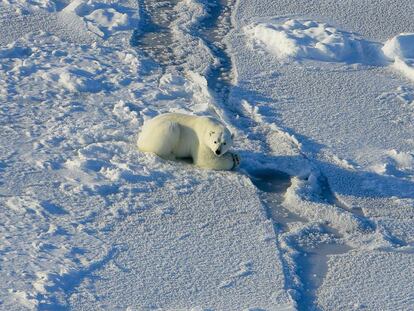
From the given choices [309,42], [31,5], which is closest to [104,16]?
[31,5]

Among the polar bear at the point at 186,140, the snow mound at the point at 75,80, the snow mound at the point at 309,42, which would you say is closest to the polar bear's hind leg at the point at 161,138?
the polar bear at the point at 186,140

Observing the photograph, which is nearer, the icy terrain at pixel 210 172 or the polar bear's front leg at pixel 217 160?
the icy terrain at pixel 210 172

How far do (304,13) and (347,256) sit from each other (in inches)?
151

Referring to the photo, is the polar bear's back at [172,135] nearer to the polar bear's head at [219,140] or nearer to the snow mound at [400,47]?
the polar bear's head at [219,140]

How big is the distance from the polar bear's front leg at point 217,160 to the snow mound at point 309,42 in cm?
200

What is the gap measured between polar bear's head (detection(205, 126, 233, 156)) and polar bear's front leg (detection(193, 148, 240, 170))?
13 centimetres

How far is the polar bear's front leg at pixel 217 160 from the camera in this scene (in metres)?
6.56

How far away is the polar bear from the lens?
21.4ft

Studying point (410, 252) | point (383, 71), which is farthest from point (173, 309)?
point (383, 71)

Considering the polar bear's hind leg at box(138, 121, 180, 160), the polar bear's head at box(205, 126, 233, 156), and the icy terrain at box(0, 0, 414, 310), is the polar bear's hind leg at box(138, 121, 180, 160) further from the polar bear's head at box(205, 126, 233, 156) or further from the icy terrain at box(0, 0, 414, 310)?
the polar bear's head at box(205, 126, 233, 156)

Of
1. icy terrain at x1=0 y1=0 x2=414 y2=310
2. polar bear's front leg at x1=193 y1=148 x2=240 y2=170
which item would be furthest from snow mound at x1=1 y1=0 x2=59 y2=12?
polar bear's front leg at x1=193 y1=148 x2=240 y2=170

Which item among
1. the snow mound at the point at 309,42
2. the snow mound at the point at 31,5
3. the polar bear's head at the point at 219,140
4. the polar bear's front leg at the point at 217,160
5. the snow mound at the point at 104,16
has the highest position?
the polar bear's head at the point at 219,140

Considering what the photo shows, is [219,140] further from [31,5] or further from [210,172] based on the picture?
[31,5]

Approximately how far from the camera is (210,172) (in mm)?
6582
